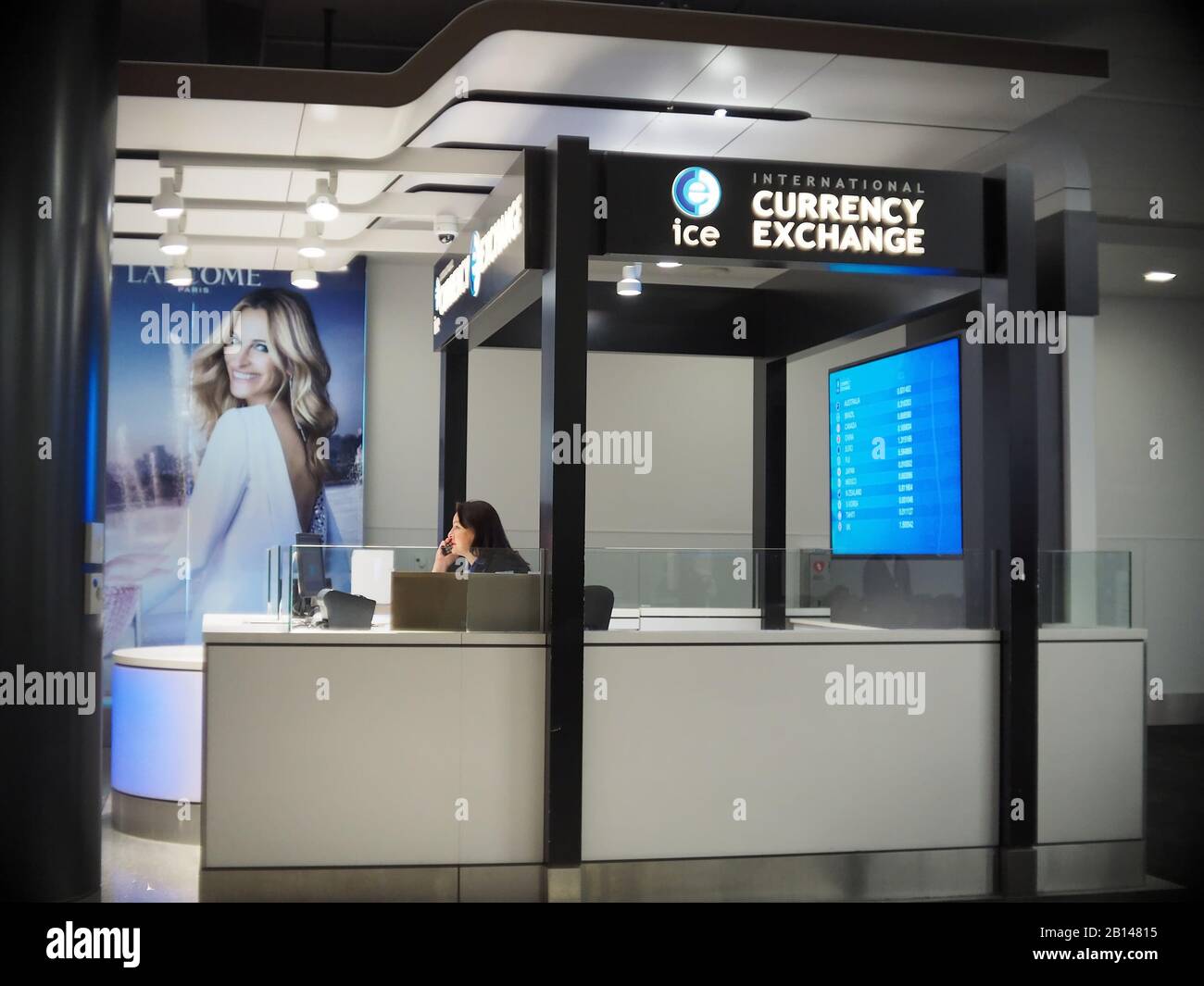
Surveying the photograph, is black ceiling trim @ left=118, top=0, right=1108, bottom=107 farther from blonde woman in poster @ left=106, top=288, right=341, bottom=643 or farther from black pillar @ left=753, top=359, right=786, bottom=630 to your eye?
blonde woman in poster @ left=106, top=288, right=341, bottom=643

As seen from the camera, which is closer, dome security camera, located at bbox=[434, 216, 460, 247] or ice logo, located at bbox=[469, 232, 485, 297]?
ice logo, located at bbox=[469, 232, 485, 297]

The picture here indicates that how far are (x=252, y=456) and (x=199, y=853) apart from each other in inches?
203

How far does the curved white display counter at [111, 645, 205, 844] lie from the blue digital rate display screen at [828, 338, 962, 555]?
3327mm

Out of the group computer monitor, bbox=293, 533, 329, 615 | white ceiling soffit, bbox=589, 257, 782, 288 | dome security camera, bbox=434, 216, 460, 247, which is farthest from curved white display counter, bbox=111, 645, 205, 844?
white ceiling soffit, bbox=589, 257, 782, 288

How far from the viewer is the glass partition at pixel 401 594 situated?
4.68m

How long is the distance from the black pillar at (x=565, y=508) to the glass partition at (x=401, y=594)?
0.49 feet

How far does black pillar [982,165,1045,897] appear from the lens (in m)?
5.04

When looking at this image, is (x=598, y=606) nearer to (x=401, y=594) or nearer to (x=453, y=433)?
(x=401, y=594)

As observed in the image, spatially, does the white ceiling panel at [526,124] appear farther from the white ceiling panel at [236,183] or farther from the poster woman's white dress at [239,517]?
the poster woman's white dress at [239,517]

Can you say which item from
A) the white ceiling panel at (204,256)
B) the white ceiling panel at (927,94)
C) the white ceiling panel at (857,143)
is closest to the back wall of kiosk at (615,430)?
the white ceiling panel at (204,256)

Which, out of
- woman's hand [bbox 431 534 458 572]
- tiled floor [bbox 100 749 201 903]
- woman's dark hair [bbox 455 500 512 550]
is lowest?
→ tiled floor [bbox 100 749 201 903]

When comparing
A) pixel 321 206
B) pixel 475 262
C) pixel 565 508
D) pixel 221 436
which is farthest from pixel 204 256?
pixel 565 508
